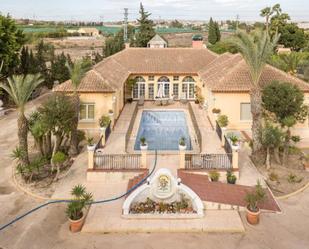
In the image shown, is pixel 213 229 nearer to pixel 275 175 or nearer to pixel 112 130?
pixel 275 175

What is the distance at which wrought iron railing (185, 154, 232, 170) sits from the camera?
1962cm

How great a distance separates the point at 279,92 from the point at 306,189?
22.2 ft

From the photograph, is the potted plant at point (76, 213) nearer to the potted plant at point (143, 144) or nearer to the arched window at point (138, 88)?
the potted plant at point (143, 144)

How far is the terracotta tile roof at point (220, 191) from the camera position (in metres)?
16.5

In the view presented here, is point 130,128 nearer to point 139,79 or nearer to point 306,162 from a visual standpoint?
point 139,79

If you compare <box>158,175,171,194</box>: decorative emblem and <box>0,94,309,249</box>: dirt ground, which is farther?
<box>158,175,171,194</box>: decorative emblem

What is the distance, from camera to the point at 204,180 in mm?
18391

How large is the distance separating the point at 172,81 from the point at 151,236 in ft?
91.8

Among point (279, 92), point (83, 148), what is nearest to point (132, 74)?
point (83, 148)

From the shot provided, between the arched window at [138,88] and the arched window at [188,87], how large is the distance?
5084mm

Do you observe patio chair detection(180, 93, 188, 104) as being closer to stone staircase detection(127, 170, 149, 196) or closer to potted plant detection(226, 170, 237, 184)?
stone staircase detection(127, 170, 149, 196)

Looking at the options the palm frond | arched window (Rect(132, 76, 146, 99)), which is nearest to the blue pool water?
arched window (Rect(132, 76, 146, 99))

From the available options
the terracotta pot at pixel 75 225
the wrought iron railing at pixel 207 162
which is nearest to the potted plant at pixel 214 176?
the wrought iron railing at pixel 207 162

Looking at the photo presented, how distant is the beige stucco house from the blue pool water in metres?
3.01
